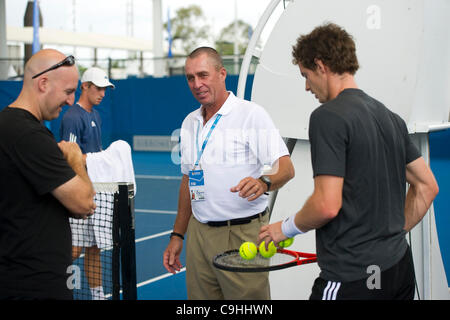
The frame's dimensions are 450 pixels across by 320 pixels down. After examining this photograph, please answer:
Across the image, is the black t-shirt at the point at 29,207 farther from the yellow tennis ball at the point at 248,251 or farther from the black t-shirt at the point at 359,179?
the black t-shirt at the point at 359,179

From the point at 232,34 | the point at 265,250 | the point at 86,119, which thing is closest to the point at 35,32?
the point at 86,119

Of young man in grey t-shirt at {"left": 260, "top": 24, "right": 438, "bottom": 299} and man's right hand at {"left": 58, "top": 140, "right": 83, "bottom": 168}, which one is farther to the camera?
man's right hand at {"left": 58, "top": 140, "right": 83, "bottom": 168}

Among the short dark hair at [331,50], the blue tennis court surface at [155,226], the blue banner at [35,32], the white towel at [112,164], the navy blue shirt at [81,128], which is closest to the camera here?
the short dark hair at [331,50]

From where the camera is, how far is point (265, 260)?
297 centimetres

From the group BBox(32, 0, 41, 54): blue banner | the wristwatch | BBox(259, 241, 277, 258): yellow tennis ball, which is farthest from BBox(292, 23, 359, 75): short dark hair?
BBox(32, 0, 41, 54): blue banner

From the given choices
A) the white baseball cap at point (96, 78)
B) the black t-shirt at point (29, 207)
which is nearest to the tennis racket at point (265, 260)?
the black t-shirt at point (29, 207)

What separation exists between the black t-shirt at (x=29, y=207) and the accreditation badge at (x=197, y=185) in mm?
1185

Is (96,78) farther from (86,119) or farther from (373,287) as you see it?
(373,287)

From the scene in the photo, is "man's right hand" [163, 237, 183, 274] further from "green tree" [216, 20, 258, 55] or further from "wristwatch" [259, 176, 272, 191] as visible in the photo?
"green tree" [216, 20, 258, 55]

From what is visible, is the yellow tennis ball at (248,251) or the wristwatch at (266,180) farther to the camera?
the wristwatch at (266,180)

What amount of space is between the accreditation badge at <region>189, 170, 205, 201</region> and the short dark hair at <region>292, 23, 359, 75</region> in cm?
130

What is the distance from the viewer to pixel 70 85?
8.96 ft

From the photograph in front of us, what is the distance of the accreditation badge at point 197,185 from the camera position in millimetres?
3646

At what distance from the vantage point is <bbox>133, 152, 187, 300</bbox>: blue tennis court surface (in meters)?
6.40
